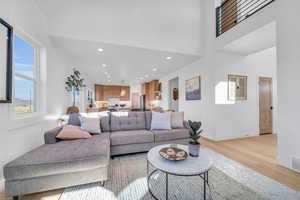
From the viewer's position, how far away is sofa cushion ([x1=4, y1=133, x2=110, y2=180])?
1.33 metres

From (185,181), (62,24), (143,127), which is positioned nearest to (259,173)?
(185,181)

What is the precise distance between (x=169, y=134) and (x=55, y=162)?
77.6 inches

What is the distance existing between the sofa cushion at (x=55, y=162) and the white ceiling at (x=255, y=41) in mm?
3722

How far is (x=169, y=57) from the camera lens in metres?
3.97

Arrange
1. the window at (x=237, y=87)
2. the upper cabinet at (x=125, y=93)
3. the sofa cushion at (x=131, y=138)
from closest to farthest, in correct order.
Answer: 1. the sofa cushion at (x=131, y=138)
2. the window at (x=237, y=87)
3. the upper cabinet at (x=125, y=93)

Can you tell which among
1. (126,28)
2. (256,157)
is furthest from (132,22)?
(256,157)

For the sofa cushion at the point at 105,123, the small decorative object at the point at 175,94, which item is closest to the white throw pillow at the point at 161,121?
the sofa cushion at the point at 105,123

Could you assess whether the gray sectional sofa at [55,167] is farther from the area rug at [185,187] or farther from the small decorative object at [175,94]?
the small decorative object at [175,94]

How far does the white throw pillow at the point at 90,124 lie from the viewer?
2496mm

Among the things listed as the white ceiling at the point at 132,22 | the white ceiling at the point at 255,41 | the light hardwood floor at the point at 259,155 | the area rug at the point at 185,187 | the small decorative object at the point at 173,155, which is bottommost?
the light hardwood floor at the point at 259,155

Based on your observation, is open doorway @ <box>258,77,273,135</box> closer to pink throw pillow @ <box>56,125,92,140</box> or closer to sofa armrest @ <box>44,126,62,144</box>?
pink throw pillow @ <box>56,125,92,140</box>

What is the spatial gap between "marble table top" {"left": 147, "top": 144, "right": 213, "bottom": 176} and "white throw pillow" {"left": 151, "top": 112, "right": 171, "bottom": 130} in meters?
1.30

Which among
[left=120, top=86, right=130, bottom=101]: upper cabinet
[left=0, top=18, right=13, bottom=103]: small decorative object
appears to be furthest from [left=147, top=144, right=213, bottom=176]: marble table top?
[left=120, top=86, right=130, bottom=101]: upper cabinet

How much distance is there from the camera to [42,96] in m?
2.54
